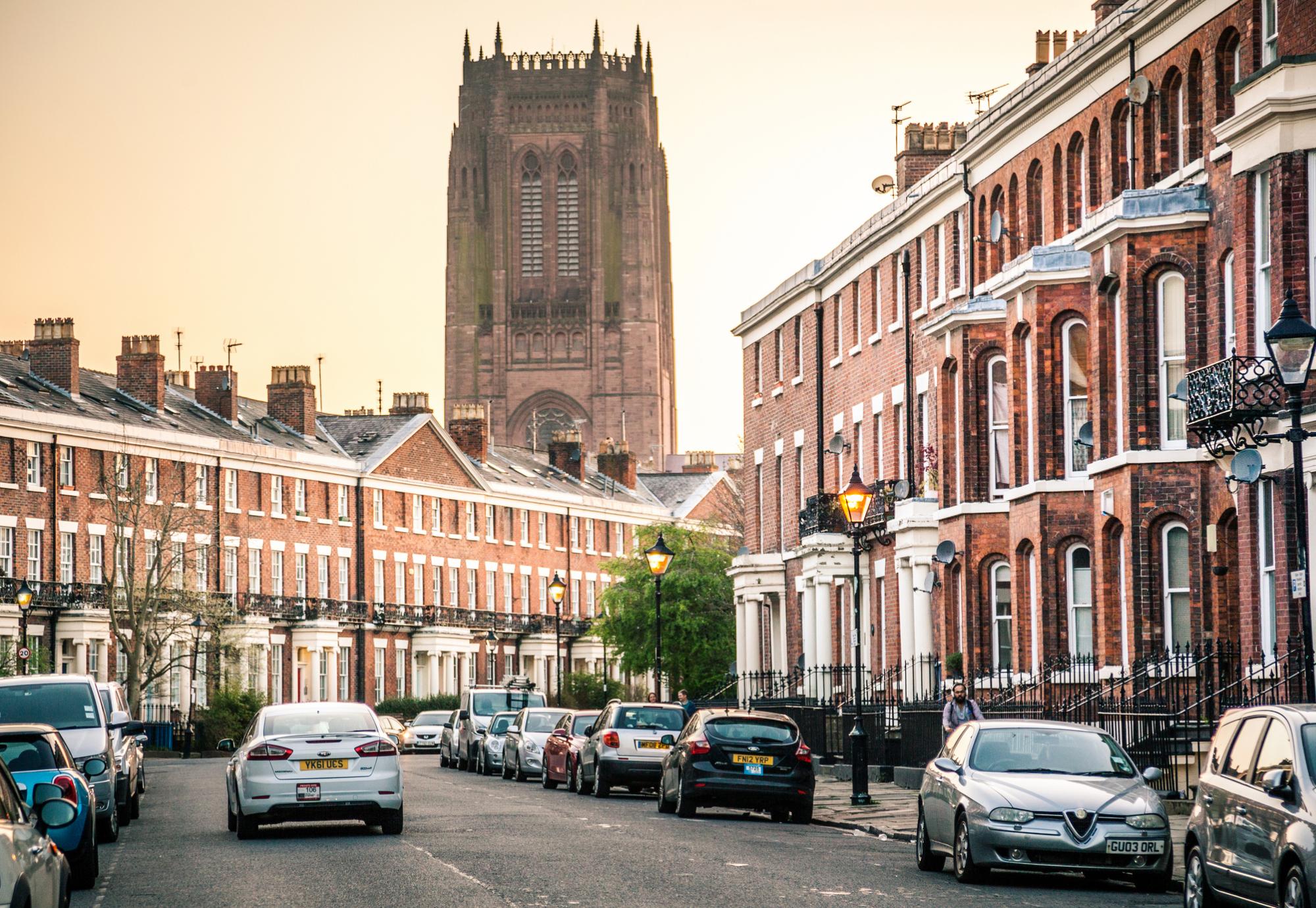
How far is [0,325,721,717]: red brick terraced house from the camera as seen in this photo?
77.7 metres

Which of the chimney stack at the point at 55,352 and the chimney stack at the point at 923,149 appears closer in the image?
the chimney stack at the point at 923,149

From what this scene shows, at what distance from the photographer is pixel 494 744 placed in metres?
48.9

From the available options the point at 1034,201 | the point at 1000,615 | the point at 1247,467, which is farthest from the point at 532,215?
the point at 1247,467

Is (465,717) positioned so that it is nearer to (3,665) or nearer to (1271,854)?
(3,665)

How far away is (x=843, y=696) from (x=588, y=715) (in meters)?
8.09

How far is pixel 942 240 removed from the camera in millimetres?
45219

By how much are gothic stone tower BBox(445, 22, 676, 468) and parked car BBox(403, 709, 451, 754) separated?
72.3 m

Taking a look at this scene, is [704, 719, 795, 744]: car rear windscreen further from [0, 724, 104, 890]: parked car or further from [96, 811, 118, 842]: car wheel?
[0, 724, 104, 890]: parked car

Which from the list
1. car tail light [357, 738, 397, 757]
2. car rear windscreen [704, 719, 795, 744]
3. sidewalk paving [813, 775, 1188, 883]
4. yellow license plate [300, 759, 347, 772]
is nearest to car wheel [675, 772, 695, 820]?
car rear windscreen [704, 719, 795, 744]

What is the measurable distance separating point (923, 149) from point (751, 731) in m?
25.3

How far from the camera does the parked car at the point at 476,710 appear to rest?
5241 centimetres

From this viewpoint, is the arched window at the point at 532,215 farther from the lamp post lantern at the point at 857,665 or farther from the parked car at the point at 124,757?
the lamp post lantern at the point at 857,665

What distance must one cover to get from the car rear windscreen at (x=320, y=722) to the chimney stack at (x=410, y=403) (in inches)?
3009

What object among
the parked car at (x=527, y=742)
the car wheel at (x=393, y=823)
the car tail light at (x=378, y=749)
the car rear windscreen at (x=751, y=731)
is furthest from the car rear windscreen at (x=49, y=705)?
the parked car at (x=527, y=742)
